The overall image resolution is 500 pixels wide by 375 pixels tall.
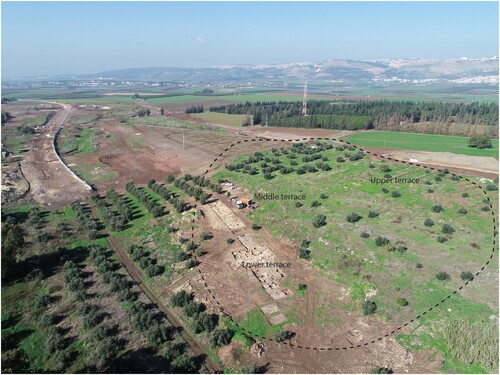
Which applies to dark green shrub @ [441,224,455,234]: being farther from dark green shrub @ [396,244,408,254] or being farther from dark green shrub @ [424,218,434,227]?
dark green shrub @ [396,244,408,254]

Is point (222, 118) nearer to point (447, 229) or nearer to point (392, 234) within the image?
point (392, 234)

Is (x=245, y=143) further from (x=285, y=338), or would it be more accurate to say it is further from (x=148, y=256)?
(x=285, y=338)

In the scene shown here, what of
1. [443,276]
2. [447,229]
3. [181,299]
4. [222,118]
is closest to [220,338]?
[181,299]

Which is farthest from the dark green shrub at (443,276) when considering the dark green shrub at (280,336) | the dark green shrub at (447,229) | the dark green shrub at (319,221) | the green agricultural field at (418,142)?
the green agricultural field at (418,142)

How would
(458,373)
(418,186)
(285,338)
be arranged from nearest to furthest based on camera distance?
1. (458,373)
2. (285,338)
3. (418,186)

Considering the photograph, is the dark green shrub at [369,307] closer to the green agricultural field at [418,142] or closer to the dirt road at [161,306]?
the dirt road at [161,306]

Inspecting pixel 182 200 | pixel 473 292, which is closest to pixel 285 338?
pixel 473 292

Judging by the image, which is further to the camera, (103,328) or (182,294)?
(182,294)
